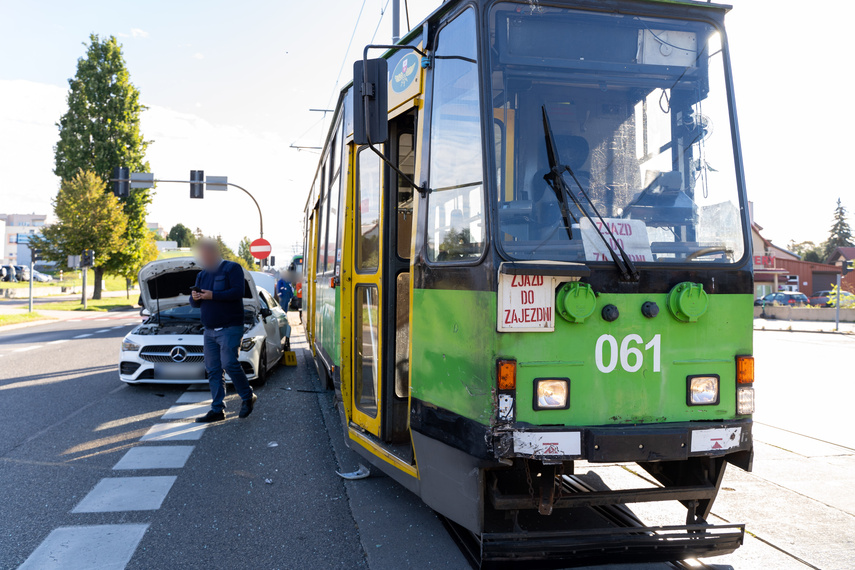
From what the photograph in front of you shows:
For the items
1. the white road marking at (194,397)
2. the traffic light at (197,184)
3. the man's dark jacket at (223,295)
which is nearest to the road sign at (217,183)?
the traffic light at (197,184)

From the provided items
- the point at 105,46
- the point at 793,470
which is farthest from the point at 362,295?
the point at 105,46

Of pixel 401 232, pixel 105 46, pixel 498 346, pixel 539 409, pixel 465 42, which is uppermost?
pixel 105 46

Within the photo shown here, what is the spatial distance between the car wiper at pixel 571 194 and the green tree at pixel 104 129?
4077 centimetres

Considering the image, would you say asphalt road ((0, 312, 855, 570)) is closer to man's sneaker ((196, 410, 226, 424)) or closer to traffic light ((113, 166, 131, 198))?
man's sneaker ((196, 410, 226, 424))

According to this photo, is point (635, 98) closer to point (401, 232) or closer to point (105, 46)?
point (401, 232)

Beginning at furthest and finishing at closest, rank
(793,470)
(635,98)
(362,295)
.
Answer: (793,470) < (362,295) < (635,98)

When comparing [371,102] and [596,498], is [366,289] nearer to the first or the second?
[371,102]

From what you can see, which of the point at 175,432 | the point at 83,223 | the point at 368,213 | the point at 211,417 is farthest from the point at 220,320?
the point at 83,223

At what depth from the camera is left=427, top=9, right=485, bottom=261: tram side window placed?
11.2ft

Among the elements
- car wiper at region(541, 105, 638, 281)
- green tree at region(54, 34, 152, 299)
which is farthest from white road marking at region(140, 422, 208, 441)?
green tree at region(54, 34, 152, 299)

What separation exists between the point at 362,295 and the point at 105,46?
43.9 metres

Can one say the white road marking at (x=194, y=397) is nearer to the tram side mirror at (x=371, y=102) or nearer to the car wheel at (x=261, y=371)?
the car wheel at (x=261, y=371)

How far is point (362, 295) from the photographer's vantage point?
4.88 meters

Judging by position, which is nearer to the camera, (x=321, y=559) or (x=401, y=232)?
(x=321, y=559)
